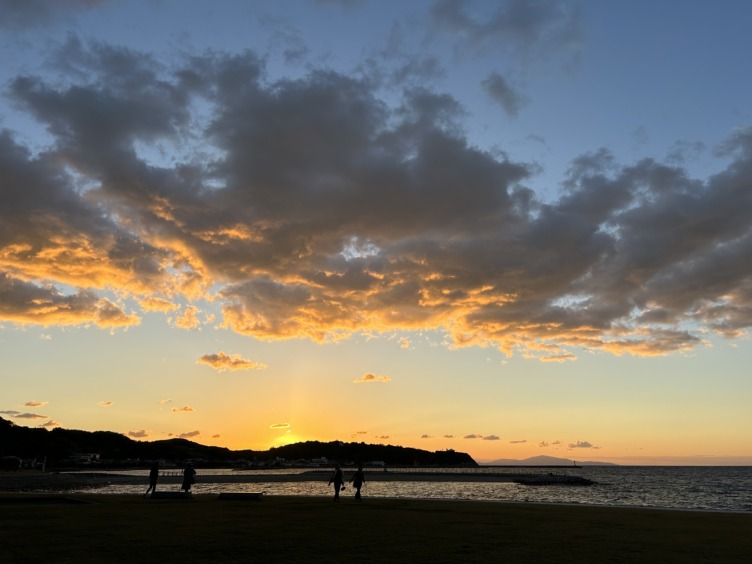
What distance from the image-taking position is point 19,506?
29.1 meters

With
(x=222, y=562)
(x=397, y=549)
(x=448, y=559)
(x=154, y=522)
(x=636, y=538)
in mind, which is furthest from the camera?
(x=154, y=522)

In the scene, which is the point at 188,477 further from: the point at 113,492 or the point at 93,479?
the point at 93,479

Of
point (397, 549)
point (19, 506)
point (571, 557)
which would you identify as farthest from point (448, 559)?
point (19, 506)

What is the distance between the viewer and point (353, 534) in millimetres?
20141

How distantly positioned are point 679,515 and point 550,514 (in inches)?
283

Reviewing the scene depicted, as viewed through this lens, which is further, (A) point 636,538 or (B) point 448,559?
(A) point 636,538

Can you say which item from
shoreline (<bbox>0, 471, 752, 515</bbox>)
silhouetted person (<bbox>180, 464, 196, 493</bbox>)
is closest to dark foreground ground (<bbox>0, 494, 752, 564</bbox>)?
silhouetted person (<bbox>180, 464, 196, 493</bbox>)

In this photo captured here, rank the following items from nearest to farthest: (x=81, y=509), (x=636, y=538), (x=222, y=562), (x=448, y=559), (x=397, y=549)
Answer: (x=222, y=562) → (x=448, y=559) → (x=397, y=549) → (x=636, y=538) → (x=81, y=509)

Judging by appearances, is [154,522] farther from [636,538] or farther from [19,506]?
[636,538]

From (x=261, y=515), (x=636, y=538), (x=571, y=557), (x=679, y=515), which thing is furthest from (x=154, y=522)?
(x=679, y=515)

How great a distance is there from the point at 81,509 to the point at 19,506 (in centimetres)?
370

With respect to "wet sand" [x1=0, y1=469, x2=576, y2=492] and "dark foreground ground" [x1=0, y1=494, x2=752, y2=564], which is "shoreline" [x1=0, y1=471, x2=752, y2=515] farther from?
"dark foreground ground" [x1=0, y1=494, x2=752, y2=564]

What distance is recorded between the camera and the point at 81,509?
2806 cm

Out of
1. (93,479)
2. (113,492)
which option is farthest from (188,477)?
(93,479)
